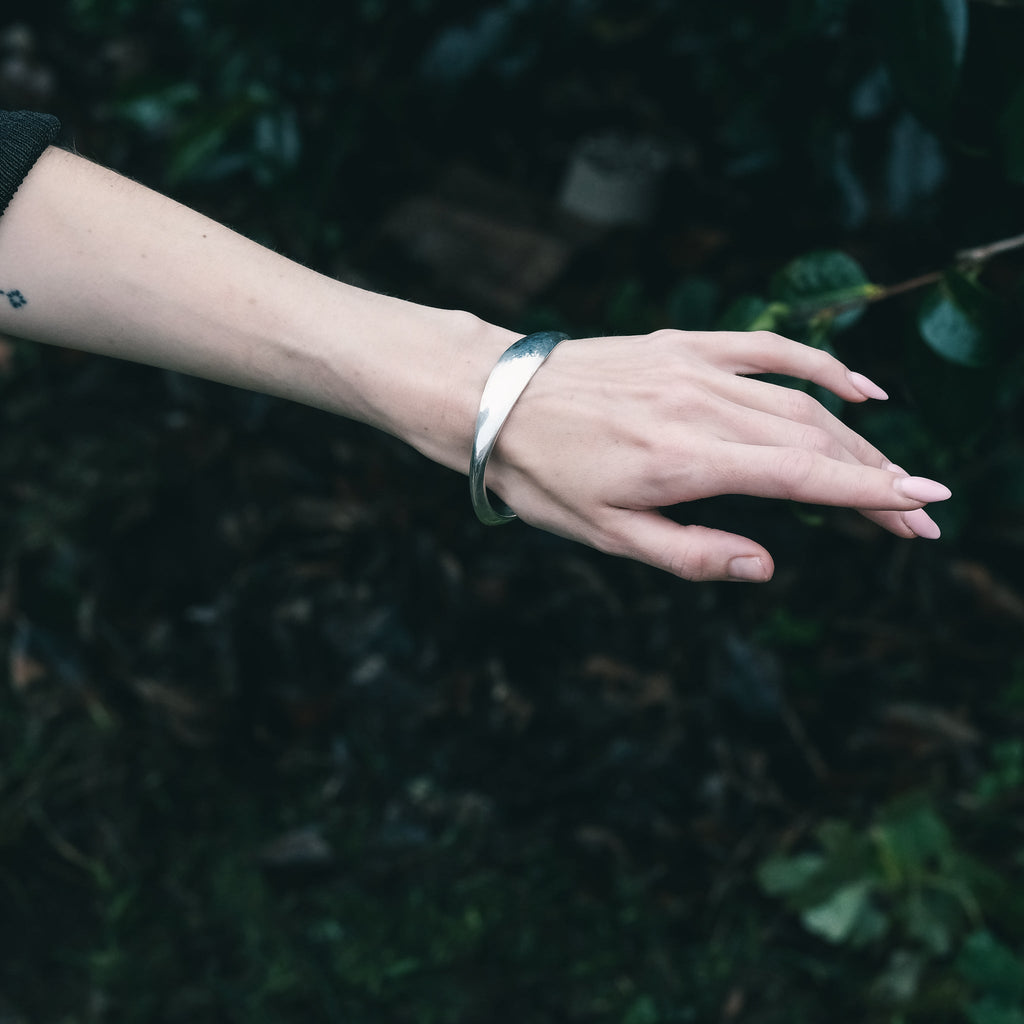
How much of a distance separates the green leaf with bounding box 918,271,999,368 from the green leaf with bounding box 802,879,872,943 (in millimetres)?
915

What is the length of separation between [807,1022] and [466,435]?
3.80 ft

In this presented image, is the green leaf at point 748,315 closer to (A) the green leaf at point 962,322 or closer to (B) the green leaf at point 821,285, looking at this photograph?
(B) the green leaf at point 821,285

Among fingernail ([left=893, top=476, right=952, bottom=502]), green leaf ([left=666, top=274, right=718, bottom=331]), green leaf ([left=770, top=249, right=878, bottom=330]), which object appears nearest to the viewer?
fingernail ([left=893, top=476, right=952, bottom=502])

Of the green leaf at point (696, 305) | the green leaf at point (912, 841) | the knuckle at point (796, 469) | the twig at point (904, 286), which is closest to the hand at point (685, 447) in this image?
the knuckle at point (796, 469)

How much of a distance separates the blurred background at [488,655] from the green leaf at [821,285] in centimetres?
29

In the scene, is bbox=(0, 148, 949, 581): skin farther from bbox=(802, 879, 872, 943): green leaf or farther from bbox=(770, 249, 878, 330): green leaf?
bbox=(802, 879, 872, 943): green leaf

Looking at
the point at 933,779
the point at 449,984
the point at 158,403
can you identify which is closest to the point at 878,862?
the point at 933,779

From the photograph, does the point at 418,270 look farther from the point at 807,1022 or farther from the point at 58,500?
the point at 807,1022

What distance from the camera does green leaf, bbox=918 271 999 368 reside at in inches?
31.4

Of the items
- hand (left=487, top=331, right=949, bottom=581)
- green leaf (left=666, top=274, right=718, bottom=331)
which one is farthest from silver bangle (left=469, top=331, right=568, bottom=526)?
green leaf (left=666, top=274, right=718, bottom=331)

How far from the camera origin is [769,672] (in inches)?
59.3

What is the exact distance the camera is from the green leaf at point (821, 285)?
2.72 ft

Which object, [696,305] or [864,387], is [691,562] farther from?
[696,305]

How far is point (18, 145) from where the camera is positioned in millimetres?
756
